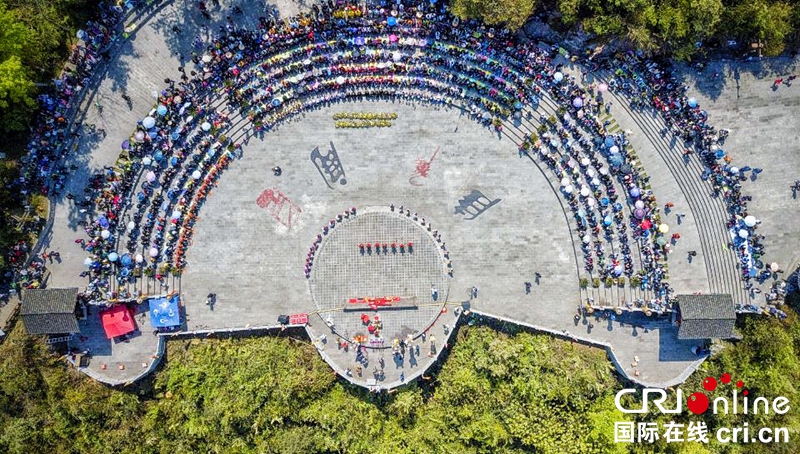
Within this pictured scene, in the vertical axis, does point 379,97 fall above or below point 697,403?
above

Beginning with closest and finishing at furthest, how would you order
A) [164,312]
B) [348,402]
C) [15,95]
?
[15,95] < [164,312] < [348,402]

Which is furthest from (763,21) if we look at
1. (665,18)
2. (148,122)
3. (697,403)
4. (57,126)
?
(57,126)

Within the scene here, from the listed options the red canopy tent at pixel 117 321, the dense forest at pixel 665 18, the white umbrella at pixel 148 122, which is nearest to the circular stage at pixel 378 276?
the red canopy tent at pixel 117 321

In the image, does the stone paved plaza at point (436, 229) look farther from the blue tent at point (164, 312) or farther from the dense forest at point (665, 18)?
the dense forest at point (665, 18)

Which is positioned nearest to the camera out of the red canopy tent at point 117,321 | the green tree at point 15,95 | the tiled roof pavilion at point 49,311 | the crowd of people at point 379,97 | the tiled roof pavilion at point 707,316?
the green tree at point 15,95

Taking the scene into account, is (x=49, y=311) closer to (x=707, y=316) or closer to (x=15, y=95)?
(x=15, y=95)

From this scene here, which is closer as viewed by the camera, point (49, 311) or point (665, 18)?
point (665, 18)

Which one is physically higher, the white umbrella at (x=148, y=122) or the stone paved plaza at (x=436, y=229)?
the white umbrella at (x=148, y=122)
